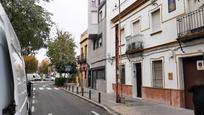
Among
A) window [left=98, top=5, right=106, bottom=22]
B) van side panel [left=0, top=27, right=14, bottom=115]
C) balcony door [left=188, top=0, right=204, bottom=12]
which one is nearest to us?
van side panel [left=0, top=27, right=14, bottom=115]

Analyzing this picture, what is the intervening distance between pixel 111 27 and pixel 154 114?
15.9m

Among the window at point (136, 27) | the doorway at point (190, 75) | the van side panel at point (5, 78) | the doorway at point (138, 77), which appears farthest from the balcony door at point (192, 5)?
the van side panel at point (5, 78)

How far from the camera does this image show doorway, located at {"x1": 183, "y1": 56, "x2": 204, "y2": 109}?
14208mm

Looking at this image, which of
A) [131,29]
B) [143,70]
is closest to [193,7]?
[143,70]

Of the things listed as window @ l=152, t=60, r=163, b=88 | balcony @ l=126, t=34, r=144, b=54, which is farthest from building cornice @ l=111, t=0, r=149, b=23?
window @ l=152, t=60, r=163, b=88

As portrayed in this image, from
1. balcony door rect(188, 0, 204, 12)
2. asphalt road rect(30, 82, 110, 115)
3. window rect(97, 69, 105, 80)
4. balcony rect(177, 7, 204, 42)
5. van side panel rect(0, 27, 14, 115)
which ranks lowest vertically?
asphalt road rect(30, 82, 110, 115)

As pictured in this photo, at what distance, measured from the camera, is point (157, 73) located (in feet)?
60.0

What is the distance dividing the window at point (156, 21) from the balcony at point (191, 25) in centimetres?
303

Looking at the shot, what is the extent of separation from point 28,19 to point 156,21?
779cm

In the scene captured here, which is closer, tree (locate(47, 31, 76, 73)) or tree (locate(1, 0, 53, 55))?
tree (locate(1, 0, 53, 55))

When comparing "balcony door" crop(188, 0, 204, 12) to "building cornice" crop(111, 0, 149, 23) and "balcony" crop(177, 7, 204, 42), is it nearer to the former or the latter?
"balcony" crop(177, 7, 204, 42)

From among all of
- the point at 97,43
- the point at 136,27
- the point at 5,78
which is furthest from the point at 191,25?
the point at 97,43

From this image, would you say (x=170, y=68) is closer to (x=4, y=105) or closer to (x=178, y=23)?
(x=178, y=23)

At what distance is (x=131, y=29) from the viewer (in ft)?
73.4
